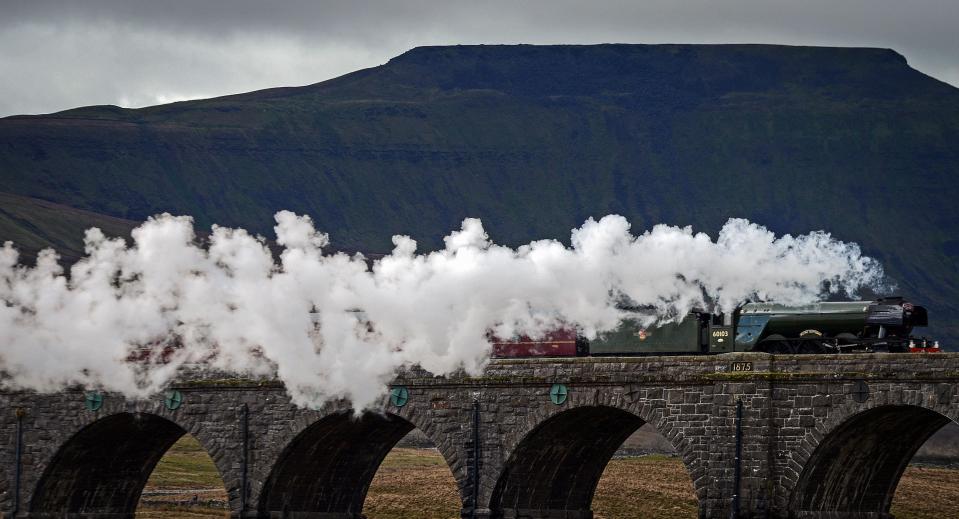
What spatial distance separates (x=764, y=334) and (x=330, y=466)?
61.8 ft

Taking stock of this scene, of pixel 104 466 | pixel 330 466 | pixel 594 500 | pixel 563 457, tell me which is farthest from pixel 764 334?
pixel 104 466

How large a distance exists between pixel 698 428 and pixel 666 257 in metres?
8.03

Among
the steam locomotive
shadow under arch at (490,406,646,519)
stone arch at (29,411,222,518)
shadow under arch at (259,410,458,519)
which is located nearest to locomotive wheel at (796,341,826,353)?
the steam locomotive

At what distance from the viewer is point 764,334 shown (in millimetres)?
58781

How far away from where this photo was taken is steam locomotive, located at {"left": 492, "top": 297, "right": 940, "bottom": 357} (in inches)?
2223

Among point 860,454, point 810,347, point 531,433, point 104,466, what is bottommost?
point 104,466

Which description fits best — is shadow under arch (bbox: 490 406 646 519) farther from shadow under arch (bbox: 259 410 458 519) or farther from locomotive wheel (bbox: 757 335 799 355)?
shadow under arch (bbox: 259 410 458 519)

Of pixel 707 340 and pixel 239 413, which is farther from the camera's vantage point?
pixel 239 413

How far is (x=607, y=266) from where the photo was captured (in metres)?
61.6

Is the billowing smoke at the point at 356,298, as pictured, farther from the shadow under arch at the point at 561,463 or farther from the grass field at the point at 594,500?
the grass field at the point at 594,500

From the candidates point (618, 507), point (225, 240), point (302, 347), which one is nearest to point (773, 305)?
point (302, 347)

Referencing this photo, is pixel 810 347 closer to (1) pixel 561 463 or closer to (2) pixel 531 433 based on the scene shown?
(2) pixel 531 433

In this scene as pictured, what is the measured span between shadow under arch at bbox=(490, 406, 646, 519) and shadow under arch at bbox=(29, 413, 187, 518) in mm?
15715

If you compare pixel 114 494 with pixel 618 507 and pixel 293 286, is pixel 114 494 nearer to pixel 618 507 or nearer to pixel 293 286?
pixel 293 286
